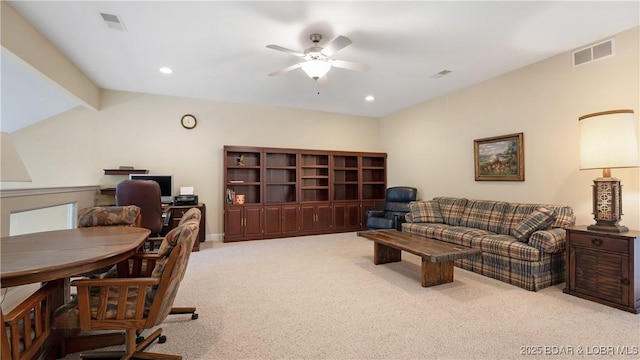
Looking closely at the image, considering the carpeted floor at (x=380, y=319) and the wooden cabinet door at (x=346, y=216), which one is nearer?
the carpeted floor at (x=380, y=319)

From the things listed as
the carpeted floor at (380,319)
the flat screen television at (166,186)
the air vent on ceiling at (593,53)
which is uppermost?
the air vent on ceiling at (593,53)

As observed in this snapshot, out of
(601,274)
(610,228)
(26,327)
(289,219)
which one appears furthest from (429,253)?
(289,219)

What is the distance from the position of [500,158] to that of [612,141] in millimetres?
1680

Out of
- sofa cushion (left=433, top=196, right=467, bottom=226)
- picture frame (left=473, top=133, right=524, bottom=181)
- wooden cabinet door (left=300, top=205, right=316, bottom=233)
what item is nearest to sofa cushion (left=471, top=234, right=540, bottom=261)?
sofa cushion (left=433, top=196, right=467, bottom=226)

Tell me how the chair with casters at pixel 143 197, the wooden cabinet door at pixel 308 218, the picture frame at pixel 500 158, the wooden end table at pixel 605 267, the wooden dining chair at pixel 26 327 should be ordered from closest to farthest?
1. the wooden dining chair at pixel 26 327
2. the wooden end table at pixel 605 267
3. the chair with casters at pixel 143 197
4. the picture frame at pixel 500 158
5. the wooden cabinet door at pixel 308 218

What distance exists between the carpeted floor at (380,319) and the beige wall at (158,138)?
8.20 feet

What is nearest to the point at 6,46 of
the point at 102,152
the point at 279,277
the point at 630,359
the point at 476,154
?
the point at 102,152

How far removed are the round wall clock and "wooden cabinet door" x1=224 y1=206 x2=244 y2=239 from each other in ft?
5.70

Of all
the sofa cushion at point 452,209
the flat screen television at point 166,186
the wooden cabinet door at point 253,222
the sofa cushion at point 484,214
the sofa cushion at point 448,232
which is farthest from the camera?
the wooden cabinet door at point 253,222

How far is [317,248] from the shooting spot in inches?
191

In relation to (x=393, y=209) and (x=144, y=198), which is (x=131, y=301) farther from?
(x=393, y=209)

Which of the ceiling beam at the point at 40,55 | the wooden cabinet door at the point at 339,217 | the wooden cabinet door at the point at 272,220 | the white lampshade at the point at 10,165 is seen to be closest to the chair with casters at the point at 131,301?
the white lampshade at the point at 10,165

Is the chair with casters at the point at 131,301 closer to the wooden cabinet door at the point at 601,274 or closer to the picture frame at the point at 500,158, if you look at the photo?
the wooden cabinet door at the point at 601,274

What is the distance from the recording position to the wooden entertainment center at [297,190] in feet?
18.1
